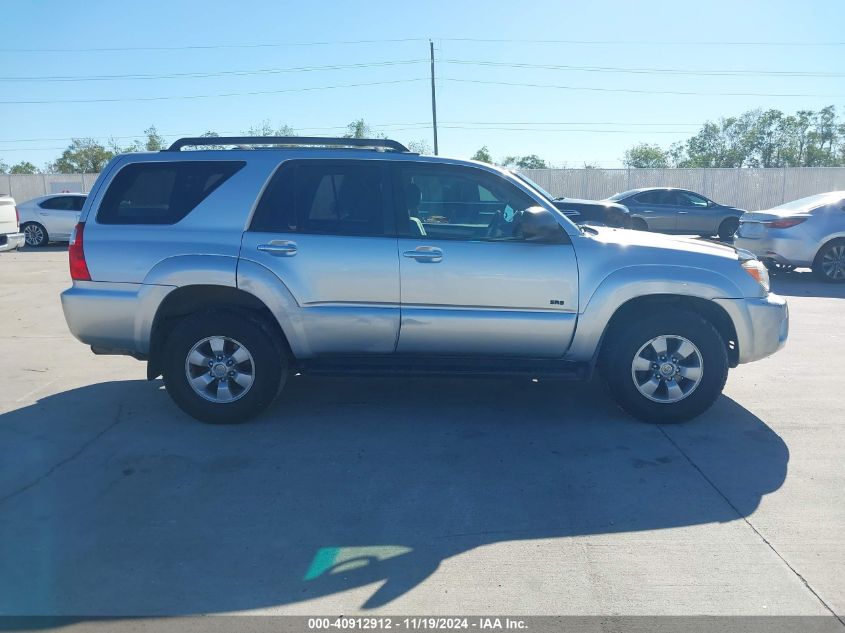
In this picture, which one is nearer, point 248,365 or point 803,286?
point 248,365

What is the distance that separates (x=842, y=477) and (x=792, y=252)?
8.81m

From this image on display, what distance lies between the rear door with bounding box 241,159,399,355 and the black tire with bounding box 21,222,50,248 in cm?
1696

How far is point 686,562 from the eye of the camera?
354 cm

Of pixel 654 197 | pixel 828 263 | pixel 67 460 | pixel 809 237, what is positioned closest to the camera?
pixel 67 460

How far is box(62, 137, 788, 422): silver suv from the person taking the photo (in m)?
5.23

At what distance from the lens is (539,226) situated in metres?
5.11

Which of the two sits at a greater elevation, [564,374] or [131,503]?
[564,374]

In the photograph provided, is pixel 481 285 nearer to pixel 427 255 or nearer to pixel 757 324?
pixel 427 255

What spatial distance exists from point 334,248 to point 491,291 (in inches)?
46.5

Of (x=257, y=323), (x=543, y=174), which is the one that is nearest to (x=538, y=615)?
(x=257, y=323)

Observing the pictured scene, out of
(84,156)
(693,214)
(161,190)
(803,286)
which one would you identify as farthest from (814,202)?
(84,156)

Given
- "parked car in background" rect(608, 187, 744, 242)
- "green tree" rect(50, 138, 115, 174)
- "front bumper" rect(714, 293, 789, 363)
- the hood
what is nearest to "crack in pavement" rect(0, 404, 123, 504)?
the hood

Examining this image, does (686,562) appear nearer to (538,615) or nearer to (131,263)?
(538,615)

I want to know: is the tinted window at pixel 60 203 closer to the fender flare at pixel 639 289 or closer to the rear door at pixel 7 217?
the rear door at pixel 7 217
